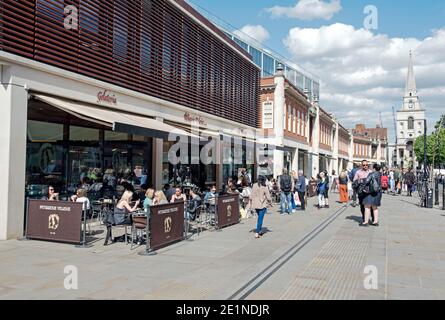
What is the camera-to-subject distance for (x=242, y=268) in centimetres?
724

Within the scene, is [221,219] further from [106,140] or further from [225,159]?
[225,159]

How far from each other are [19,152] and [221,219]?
5.49 m

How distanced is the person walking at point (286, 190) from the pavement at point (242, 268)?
4.51 m

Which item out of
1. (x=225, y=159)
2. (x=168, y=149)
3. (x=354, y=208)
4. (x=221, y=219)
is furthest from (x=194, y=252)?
(x=225, y=159)

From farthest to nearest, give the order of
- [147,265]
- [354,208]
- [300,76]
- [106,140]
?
[300,76]
[354,208]
[106,140]
[147,265]

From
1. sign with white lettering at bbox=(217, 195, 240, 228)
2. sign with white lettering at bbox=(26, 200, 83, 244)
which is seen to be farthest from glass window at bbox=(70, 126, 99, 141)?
sign with white lettering at bbox=(217, 195, 240, 228)

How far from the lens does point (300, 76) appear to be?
263ft

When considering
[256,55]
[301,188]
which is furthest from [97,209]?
[256,55]

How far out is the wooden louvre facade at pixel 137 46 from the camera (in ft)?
33.1

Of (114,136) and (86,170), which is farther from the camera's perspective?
(114,136)

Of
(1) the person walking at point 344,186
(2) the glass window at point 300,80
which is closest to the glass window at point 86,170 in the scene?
(1) the person walking at point 344,186

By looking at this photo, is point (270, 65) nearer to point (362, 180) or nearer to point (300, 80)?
point (300, 80)

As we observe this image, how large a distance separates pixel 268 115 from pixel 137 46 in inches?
715

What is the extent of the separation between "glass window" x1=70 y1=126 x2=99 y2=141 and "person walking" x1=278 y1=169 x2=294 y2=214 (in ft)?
22.3
